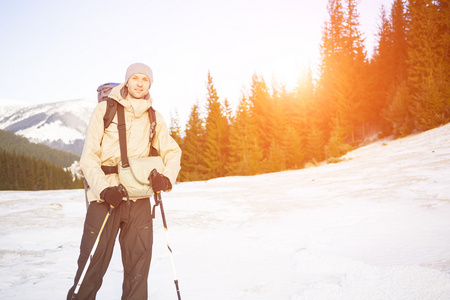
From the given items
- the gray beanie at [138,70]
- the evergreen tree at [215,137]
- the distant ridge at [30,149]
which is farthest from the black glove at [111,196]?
the distant ridge at [30,149]

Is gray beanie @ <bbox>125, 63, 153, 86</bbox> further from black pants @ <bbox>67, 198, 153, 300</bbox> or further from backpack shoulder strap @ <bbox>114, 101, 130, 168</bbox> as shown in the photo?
black pants @ <bbox>67, 198, 153, 300</bbox>

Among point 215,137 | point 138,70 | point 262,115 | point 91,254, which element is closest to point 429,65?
point 262,115

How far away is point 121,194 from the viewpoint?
230cm

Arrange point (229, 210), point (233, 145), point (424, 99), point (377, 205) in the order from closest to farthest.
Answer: point (377, 205) → point (229, 210) → point (424, 99) → point (233, 145)

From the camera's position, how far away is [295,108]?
31516 millimetres

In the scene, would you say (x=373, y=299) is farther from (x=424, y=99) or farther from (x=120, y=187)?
(x=424, y=99)

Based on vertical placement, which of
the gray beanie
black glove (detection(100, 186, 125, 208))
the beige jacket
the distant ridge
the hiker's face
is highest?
the distant ridge

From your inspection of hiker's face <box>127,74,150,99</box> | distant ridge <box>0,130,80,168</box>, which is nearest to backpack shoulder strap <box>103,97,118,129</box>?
hiker's face <box>127,74,150,99</box>

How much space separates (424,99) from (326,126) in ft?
39.5

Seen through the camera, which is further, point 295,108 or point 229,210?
point 295,108

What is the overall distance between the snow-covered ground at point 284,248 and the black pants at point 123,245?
0.70 metres

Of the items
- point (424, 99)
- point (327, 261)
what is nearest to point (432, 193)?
point (327, 261)

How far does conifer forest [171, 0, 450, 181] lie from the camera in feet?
75.7

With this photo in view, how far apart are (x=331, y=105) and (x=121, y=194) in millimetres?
30585
